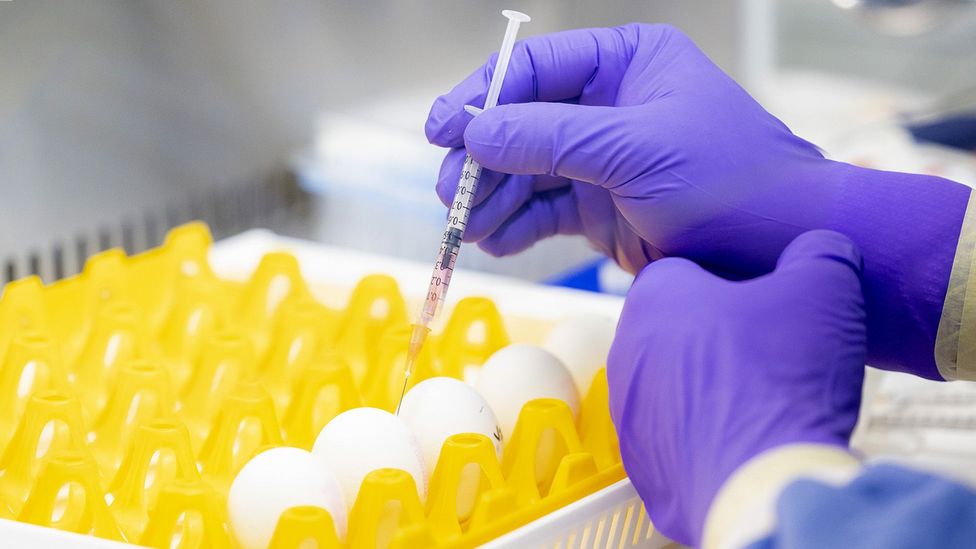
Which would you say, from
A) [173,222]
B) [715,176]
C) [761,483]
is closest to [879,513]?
[761,483]

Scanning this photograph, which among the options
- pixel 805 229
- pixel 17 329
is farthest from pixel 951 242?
pixel 17 329

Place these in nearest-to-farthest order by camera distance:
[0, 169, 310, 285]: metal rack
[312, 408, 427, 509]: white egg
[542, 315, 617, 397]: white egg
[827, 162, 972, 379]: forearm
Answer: [312, 408, 427, 509]: white egg
[827, 162, 972, 379]: forearm
[542, 315, 617, 397]: white egg
[0, 169, 310, 285]: metal rack

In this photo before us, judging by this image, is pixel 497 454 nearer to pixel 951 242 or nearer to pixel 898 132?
pixel 951 242

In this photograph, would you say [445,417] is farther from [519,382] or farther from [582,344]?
[582,344]

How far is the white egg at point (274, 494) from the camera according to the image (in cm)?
83

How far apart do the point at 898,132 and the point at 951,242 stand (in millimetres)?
1399

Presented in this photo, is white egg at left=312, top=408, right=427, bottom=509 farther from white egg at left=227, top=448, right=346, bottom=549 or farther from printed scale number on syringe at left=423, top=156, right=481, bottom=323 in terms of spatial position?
printed scale number on syringe at left=423, top=156, right=481, bottom=323

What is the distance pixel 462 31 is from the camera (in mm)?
2059

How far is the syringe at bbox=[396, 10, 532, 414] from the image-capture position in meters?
1.06

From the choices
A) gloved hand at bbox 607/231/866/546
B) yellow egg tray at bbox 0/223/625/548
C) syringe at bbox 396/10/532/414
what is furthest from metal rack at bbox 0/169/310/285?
gloved hand at bbox 607/231/866/546

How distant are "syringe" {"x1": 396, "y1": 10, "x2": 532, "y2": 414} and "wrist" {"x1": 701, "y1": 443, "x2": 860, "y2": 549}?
15.5 inches

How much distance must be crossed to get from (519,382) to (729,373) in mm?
291

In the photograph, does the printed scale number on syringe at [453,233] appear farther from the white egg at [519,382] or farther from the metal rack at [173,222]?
the metal rack at [173,222]

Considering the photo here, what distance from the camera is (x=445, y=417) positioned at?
97cm
